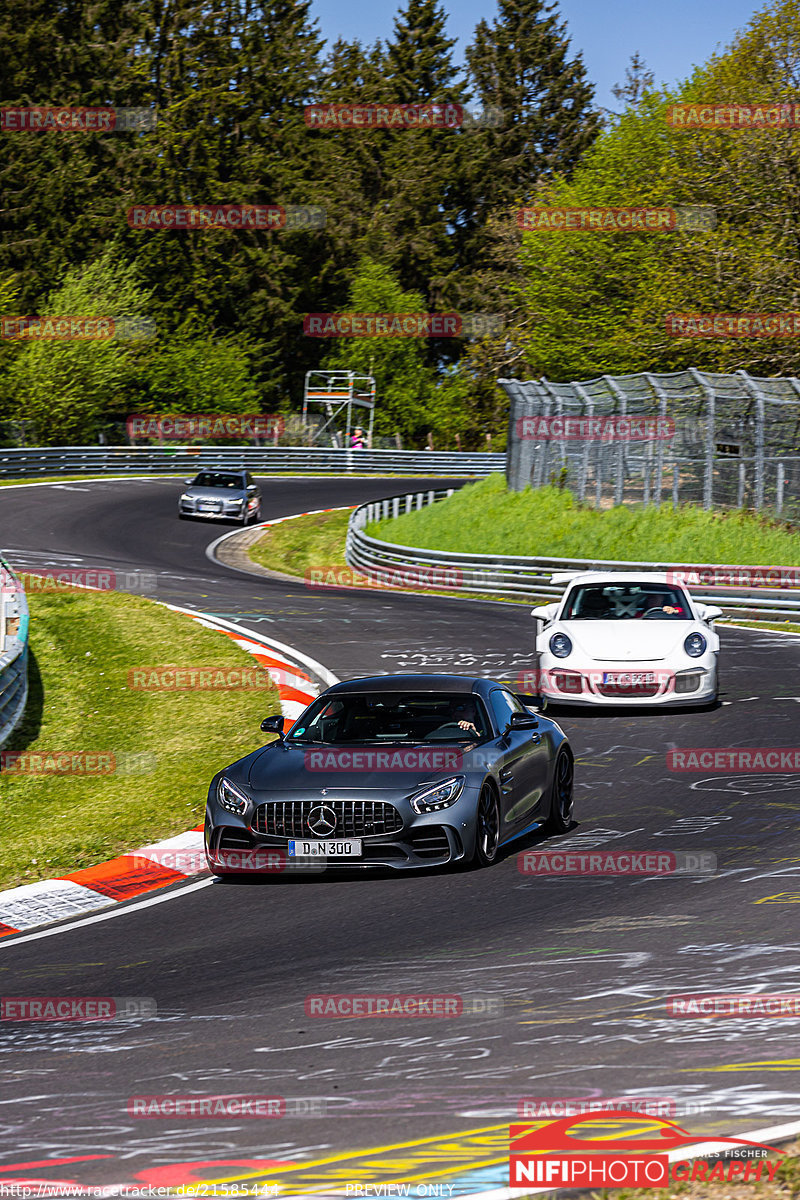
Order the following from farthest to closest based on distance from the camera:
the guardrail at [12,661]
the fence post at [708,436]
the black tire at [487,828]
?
the fence post at [708,436] → the guardrail at [12,661] → the black tire at [487,828]

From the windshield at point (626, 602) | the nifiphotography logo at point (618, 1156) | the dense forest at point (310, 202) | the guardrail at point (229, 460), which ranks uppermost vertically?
the dense forest at point (310, 202)

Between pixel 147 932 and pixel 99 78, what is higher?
pixel 99 78

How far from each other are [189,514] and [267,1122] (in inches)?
1528

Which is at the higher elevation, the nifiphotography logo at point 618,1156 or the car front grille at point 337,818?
the nifiphotography logo at point 618,1156

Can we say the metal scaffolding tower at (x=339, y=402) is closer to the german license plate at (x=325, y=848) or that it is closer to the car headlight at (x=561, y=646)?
the car headlight at (x=561, y=646)

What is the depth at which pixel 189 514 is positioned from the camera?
4341cm

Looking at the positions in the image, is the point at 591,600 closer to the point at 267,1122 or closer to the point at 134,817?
the point at 134,817

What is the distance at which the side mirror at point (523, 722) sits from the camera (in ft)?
33.4

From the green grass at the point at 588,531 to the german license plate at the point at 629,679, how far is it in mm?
14355

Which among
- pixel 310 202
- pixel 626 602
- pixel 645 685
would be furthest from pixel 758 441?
pixel 310 202

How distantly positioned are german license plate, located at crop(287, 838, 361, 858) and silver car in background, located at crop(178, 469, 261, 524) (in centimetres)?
3423

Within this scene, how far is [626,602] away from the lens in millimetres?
16469

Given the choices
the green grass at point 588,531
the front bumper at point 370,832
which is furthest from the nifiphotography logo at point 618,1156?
the green grass at point 588,531

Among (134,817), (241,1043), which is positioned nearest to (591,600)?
(134,817)
